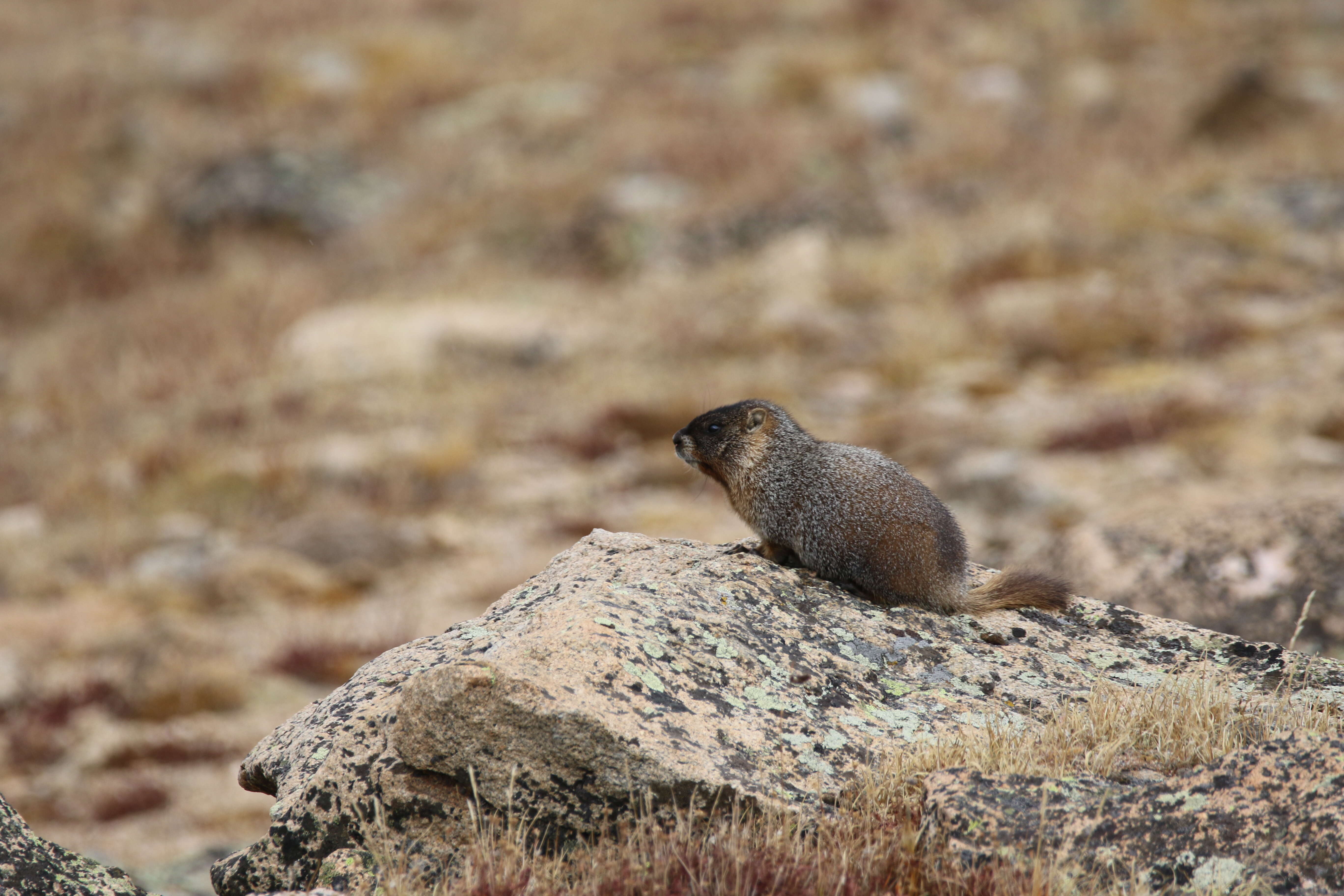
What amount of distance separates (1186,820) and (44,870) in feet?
12.1

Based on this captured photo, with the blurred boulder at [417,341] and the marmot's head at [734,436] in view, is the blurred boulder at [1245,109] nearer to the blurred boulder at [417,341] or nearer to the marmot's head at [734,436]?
the blurred boulder at [417,341]

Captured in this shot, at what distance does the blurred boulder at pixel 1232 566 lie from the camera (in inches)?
283

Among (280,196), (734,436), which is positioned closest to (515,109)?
(280,196)

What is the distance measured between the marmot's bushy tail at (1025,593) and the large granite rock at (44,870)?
3595 millimetres

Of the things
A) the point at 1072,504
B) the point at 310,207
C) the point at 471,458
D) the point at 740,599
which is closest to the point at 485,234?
the point at 310,207

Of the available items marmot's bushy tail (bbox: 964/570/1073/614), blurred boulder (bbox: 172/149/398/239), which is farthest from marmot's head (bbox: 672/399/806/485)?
blurred boulder (bbox: 172/149/398/239)

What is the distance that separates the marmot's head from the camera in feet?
18.1

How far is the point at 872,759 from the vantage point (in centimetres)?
406

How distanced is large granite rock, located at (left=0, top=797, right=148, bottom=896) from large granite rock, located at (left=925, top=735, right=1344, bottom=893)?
283 centimetres

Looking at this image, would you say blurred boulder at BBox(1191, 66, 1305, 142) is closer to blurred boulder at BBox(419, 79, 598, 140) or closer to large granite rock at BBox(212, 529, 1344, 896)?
blurred boulder at BBox(419, 79, 598, 140)

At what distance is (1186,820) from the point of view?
3.49 meters

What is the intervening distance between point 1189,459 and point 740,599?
8.50 m

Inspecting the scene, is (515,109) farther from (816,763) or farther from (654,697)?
(816,763)

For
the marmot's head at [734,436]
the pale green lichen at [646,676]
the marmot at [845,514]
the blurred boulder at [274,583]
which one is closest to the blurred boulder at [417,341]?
the blurred boulder at [274,583]
